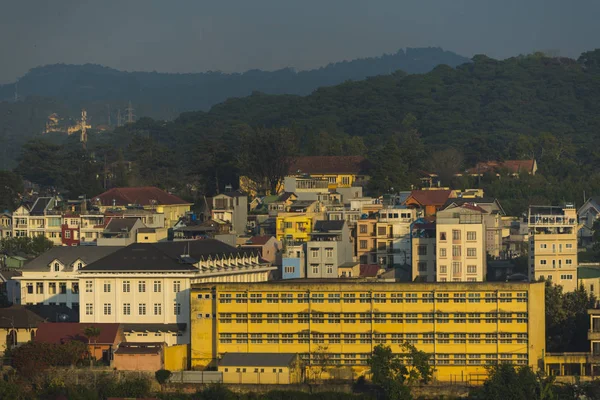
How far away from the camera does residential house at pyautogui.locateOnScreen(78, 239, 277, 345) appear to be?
4075 centimetres

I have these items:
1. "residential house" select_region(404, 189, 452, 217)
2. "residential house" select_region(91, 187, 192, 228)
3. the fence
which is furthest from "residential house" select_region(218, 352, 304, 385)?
"residential house" select_region(91, 187, 192, 228)

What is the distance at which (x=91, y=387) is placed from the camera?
37781mm

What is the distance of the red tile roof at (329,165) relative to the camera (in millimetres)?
68875

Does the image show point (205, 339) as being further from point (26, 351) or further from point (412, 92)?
point (412, 92)

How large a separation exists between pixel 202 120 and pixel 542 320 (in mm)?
88012

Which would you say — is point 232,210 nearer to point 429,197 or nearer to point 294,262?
point 429,197

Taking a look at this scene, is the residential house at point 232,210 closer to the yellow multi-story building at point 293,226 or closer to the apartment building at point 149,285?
the yellow multi-story building at point 293,226

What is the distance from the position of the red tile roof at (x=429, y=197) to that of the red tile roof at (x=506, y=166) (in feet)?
51.1

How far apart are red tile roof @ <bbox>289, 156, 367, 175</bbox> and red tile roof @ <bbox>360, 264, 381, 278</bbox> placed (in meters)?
17.9

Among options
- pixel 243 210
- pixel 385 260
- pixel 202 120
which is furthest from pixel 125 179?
pixel 202 120

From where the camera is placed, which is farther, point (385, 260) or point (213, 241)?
point (385, 260)

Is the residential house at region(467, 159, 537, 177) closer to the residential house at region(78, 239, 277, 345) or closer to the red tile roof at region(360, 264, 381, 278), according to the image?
the red tile roof at region(360, 264, 381, 278)

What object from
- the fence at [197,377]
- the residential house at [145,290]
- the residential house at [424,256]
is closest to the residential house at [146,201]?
the residential house at [424,256]

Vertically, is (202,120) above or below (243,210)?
above
